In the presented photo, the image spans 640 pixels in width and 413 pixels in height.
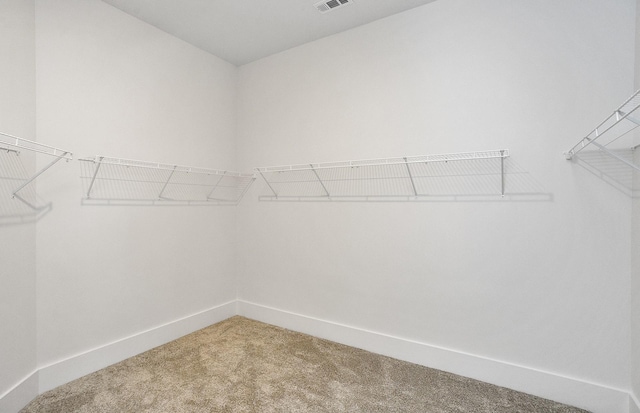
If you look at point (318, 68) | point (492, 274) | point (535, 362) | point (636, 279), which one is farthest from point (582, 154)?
point (318, 68)

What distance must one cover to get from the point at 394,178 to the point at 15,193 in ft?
7.47

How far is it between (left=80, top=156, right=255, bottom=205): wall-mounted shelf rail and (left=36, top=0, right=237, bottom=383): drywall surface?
6cm

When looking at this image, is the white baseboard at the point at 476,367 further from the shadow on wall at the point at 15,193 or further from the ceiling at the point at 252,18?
the ceiling at the point at 252,18

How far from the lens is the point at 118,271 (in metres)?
2.24

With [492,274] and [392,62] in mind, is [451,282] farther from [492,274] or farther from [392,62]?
[392,62]

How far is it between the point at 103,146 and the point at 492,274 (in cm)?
270

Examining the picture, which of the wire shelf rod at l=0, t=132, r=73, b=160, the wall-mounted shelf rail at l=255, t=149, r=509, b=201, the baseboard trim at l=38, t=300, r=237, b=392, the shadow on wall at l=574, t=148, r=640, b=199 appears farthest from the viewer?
the wall-mounted shelf rail at l=255, t=149, r=509, b=201

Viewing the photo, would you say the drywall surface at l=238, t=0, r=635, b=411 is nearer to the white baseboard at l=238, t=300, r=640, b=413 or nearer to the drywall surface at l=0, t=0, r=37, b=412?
the white baseboard at l=238, t=300, r=640, b=413

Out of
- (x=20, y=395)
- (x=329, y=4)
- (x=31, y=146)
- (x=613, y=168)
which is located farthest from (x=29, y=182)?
(x=613, y=168)

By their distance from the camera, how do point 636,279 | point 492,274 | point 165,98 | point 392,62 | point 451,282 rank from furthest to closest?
point 165,98 < point 392,62 < point 451,282 < point 492,274 < point 636,279

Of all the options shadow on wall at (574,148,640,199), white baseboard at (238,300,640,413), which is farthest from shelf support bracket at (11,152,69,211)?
shadow on wall at (574,148,640,199)

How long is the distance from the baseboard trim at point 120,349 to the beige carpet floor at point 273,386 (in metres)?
0.06

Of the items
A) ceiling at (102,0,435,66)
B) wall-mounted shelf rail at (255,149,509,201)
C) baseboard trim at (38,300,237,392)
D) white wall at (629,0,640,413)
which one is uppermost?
ceiling at (102,0,435,66)

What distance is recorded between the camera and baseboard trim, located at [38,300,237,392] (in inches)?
74.5
